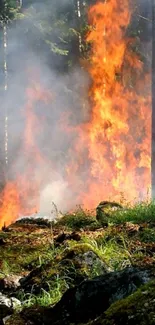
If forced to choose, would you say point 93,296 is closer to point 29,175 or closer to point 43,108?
point 29,175

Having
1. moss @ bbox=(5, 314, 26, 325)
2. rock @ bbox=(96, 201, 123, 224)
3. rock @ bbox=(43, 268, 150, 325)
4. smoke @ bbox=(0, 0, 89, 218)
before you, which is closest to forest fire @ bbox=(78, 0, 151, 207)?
smoke @ bbox=(0, 0, 89, 218)

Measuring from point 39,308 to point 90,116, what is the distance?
2015 centimetres

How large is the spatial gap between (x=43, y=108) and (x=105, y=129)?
11.8 ft

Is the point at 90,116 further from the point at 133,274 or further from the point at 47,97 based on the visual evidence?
the point at 133,274

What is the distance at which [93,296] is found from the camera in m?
2.32

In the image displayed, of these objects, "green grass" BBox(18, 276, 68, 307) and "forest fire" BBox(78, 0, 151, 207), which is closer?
"green grass" BBox(18, 276, 68, 307)

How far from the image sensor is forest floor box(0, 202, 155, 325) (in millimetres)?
1844

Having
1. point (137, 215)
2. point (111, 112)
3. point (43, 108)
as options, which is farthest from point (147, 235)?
point (43, 108)

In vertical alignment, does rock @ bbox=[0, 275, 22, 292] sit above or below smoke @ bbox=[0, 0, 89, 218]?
below

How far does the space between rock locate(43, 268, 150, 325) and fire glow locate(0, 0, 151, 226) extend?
1863cm

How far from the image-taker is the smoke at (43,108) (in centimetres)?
2162

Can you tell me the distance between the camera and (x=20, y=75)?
2234 cm

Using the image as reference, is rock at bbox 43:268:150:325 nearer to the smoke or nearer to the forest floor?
the forest floor

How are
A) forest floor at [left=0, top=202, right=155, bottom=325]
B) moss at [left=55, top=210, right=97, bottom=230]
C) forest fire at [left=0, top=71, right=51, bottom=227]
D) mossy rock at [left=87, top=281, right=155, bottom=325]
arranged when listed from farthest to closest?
forest fire at [left=0, top=71, right=51, bottom=227]
moss at [left=55, top=210, right=97, bottom=230]
forest floor at [left=0, top=202, right=155, bottom=325]
mossy rock at [left=87, top=281, right=155, bottom=325]
